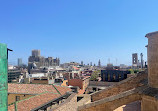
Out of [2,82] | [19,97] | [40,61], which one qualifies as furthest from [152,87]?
[40,61]

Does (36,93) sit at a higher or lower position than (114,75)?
lower

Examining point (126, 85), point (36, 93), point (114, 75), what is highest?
point (126, 85)

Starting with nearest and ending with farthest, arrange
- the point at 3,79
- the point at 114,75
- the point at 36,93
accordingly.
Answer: the point at 3,79, the point at 36,93, the point at 114,75

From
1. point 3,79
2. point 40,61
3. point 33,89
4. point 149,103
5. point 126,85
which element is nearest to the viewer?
point 3,79

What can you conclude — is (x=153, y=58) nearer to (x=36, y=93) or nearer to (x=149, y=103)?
(x=149, y=103)

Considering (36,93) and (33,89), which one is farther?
(33,89)

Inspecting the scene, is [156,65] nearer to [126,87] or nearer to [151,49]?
[151,49]

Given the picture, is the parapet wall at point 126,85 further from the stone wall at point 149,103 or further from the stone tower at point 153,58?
the stone wall at point 149,103

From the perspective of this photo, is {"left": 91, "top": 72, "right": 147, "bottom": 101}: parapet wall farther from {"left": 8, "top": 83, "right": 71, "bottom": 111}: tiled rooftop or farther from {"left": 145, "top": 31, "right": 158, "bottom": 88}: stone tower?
{"left": 8, "top": 83, "right": 71, "bottom": 111}: tiled rooftop

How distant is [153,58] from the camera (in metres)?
6.52

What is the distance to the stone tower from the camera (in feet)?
20.9

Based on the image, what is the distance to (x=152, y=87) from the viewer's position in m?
6.52

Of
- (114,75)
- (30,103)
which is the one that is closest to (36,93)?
(30,103)

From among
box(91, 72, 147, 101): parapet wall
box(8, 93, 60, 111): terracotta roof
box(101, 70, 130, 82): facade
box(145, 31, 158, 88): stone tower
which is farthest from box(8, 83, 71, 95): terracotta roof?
box(101, 70, 130, 82): facade
